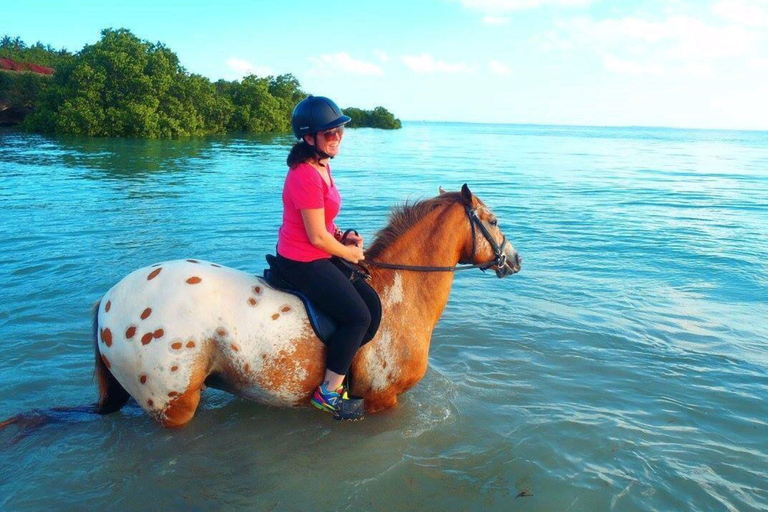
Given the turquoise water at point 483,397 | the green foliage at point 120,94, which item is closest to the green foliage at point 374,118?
the green foliage at point 120,94

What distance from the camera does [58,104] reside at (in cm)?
4484

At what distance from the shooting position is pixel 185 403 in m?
4.17

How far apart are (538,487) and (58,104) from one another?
51.5m

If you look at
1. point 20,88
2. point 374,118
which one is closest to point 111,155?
point 20,88

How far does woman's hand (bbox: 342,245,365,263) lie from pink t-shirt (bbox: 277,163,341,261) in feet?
0.49

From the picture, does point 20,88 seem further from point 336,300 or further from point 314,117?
point 336,300

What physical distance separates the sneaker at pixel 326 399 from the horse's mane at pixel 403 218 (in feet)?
4.07

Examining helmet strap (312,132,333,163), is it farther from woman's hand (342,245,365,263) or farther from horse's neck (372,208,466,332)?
horse's neck (372,208,466,332)

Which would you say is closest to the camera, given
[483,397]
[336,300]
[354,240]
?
[336,300]

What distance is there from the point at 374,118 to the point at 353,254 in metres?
103

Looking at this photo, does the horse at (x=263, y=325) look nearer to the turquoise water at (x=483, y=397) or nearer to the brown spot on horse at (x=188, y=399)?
the brown spot on horse at (x=188, y=399)

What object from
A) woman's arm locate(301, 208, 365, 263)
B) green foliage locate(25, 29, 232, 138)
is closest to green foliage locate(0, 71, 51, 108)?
green foliage locate(25, 29, 232, 138)

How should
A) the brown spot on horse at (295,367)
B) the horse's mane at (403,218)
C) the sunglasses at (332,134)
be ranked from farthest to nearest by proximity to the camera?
the horse's mane at (403,218) → the brown spot on horse at (295,367) → the sunglasses at (332,134)

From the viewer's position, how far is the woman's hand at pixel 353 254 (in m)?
4.18
